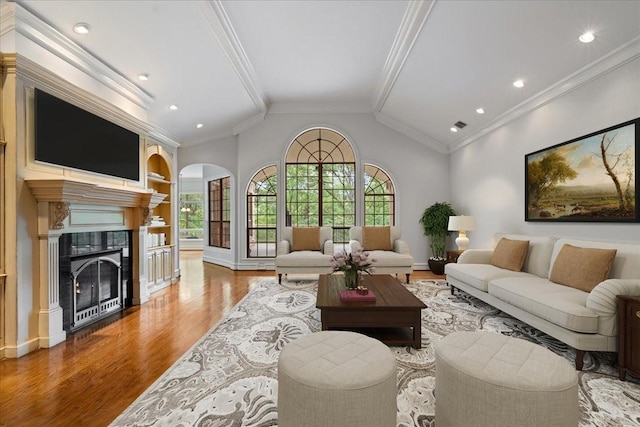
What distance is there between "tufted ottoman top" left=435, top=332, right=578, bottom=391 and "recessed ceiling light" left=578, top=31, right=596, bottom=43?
112 inches

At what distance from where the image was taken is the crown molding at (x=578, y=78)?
9.23 feet

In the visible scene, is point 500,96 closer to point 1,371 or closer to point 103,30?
point 103,30

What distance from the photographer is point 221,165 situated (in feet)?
22.3

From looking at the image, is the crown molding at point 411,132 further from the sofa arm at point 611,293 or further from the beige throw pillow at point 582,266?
the sofa arm at point 611,293

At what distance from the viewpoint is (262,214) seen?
694 cm

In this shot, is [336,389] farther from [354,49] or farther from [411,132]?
[411,132]

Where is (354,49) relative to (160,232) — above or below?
above

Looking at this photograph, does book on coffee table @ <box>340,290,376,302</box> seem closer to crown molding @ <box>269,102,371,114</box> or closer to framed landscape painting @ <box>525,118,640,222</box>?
framed landscape painting @ <box>525,118,640,222</box>

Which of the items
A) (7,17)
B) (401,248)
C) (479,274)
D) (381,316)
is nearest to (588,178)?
(479,274)

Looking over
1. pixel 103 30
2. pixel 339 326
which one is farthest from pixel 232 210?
pixel 339 326

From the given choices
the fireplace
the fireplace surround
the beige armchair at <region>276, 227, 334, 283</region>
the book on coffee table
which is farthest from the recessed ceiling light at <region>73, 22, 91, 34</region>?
the beige armchair at <region>276, 227, 334, 283</region>

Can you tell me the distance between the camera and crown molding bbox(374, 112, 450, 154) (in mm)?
6586

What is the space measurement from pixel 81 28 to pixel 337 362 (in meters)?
3.55

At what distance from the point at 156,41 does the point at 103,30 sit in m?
0.50
